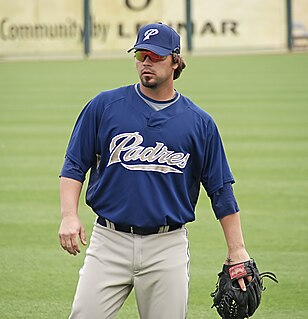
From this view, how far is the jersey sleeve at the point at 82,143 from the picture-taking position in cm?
459

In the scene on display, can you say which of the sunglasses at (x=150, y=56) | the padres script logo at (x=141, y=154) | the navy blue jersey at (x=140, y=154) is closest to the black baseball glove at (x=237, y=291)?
the navy blue jersey at (x=140, y=154)

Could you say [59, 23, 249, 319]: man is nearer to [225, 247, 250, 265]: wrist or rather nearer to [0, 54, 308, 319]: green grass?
[225, 247, 250, 265]: wrist

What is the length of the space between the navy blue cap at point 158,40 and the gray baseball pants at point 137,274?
87cm

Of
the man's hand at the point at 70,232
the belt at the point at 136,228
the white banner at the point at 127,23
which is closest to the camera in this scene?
the man's hand at the point at 70,232

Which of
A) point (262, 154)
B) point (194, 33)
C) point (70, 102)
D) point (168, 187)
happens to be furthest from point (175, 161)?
point (194, 33)

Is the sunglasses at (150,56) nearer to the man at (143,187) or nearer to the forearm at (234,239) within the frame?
the man at (143,187)

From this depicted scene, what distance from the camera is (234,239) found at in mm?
4602

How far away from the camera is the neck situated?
182 inches

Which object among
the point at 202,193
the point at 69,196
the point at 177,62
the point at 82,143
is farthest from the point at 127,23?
the point at 69,196

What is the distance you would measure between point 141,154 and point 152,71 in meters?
0.39

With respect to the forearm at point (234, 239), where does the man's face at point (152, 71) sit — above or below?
above

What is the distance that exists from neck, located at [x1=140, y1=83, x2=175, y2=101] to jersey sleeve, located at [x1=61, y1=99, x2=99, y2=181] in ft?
0.80

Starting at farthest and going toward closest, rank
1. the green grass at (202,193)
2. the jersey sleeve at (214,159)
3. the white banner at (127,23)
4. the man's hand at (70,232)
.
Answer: the white banner at (127,23), the green grass at (202,193), the jersey sleeve at (214,159), the man's hand at (70,232)

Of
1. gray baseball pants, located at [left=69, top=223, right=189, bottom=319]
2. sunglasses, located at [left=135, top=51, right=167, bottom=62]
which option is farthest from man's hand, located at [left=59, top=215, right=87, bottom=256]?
sunglasses, located at [left=135, top=51, right=167, bottom=62]
